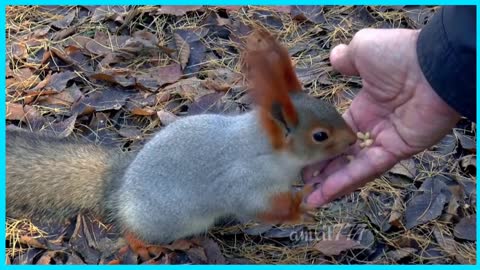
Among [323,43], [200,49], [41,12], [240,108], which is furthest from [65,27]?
[323,43]

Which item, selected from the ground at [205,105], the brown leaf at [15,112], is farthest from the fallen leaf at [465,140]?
the brown leaf at [15,112]

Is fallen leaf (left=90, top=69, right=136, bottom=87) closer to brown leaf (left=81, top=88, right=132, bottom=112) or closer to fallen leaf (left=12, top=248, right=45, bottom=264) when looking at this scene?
brown leaf (left=81, top=88, right=132, bottom=112)

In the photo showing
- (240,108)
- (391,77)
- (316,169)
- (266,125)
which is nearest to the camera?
(266,125)

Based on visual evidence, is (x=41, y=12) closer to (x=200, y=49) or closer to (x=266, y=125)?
(x=200, y=49)

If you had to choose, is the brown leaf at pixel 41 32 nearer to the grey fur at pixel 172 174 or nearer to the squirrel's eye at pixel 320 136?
the grey fur at pixel 172 174

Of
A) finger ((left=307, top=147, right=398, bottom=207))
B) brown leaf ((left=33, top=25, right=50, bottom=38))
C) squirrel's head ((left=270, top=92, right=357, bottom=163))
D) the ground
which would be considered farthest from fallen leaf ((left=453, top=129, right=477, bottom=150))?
brown leaf ((left=33, top=25, right=50, bottom=38))

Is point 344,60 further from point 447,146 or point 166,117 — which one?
point 166,117
